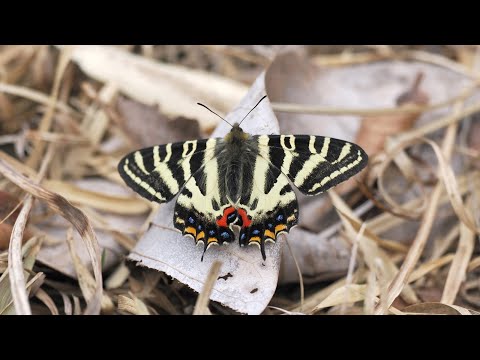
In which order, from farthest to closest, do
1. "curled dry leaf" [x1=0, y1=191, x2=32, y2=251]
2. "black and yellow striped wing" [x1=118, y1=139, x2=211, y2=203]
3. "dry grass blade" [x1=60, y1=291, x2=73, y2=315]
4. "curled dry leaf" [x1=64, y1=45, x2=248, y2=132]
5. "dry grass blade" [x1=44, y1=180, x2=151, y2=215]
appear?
"curled dry leaf" [x1=64, y1=45, x2=248, y2=132]
"dry grass blade" [x1=44, y1=180, x2=151, y2=215]
"black and yellow striped wing" [x1=118, y1=139, x2=211, y2=203]
"curled dry leaf" [x1=0, y1=191, x2=32, y2=251]
"dry grass blade" [x1=60, y1=291, x2=73, y2=315]

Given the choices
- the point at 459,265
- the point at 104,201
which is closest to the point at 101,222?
the point at 104,201

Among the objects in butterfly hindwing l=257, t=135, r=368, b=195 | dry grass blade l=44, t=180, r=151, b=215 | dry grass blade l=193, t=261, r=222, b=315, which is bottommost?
dry grass blade l=193, t=261, r=222, b=315

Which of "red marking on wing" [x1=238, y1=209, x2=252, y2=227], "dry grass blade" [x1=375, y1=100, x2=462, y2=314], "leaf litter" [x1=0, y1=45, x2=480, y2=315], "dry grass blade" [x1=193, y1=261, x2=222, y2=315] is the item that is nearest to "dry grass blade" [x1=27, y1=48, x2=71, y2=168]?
"leaf litter" [x1=0, y1=45, x2=480, y2=315]

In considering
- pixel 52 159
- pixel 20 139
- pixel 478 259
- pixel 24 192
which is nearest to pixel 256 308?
pixel 478 259

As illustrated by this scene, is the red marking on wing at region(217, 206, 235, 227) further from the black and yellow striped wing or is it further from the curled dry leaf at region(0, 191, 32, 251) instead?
the curled dry leaf at region(0, 191, 32, 251)

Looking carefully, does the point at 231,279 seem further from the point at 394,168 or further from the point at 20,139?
the point at 20,139

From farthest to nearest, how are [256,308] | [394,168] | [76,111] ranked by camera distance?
[76,111], [394,168], [256,308]

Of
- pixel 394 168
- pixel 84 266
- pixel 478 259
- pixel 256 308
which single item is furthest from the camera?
pixel 394 168
